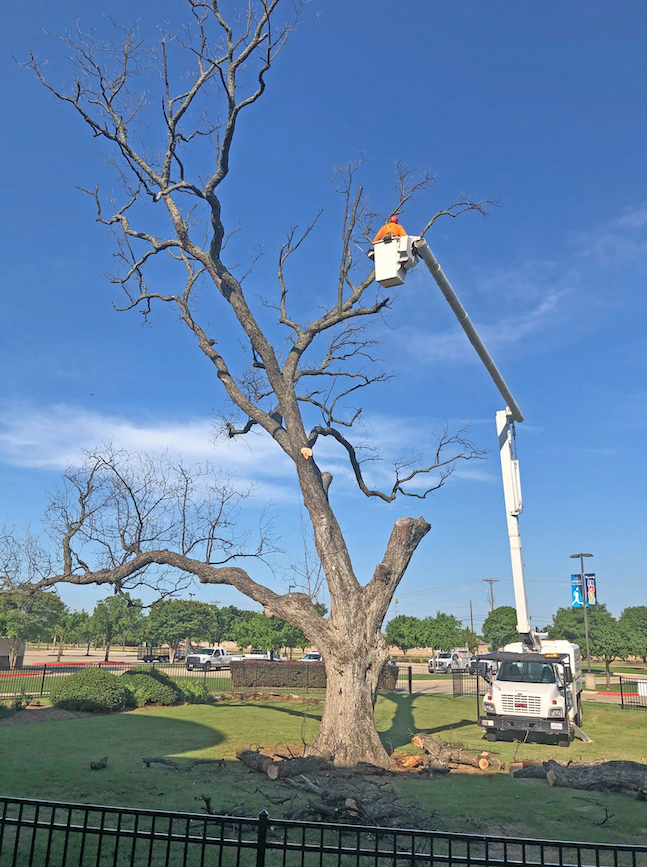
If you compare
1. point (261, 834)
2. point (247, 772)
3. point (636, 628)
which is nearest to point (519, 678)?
point (247, 772)

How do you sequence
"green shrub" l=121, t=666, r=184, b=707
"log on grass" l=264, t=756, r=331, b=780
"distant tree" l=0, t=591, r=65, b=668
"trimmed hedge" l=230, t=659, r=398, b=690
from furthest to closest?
"distant tree" l=0, t=591, r=65, b=668
"trimmed hedge" l=230, t=659, r=398, b=690
"green shrub" l=121, t=666, r=184, b=707
"log on grass" l=264, t=756, r=331, b=780

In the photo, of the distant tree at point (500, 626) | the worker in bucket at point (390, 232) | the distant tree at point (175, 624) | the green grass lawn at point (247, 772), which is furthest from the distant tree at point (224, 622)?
the worker in bucket at point (390, 232)

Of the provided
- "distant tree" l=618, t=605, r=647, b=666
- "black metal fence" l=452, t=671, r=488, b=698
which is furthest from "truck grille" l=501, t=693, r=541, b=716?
"distant tree" l=618, t=605, r=647, b=666

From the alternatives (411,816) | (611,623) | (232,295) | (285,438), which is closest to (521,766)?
(411,816)

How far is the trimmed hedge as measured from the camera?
105ft

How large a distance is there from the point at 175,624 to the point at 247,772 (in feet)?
200

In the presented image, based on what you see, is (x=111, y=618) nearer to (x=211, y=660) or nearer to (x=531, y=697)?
(x=211, y=660)

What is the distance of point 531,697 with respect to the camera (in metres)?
16.2

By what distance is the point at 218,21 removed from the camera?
14.3m

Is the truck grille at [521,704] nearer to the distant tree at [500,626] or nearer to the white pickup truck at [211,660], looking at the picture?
the white pickup truck at [211,660]

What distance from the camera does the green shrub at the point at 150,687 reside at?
22641 mm

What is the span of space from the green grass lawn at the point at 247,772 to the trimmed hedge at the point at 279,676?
1005 cm

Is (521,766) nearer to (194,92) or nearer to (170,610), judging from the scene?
(194,92)

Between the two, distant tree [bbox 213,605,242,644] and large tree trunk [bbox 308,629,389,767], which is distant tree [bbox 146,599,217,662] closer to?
distant tree [bbox 213,605,242,644]
